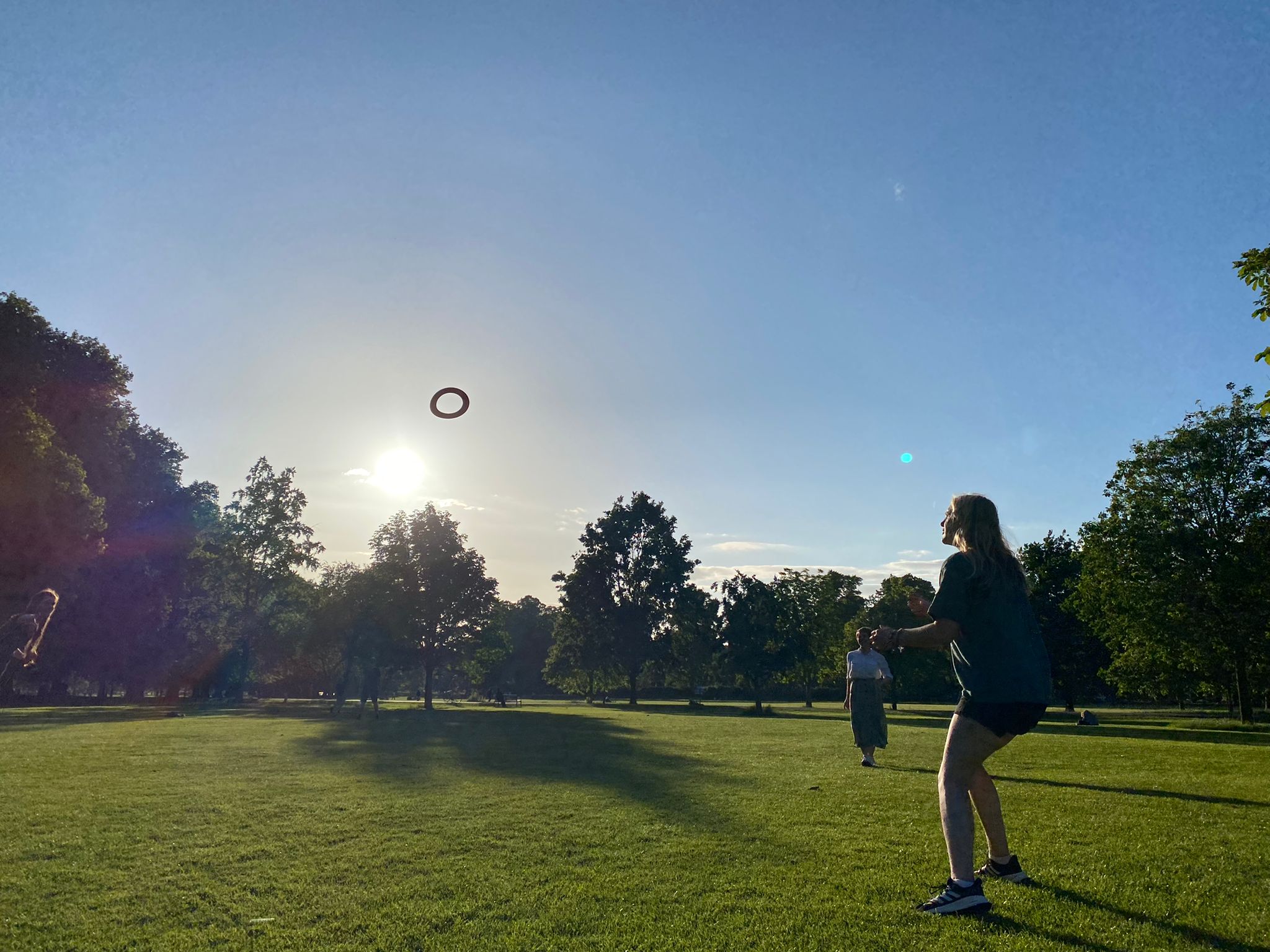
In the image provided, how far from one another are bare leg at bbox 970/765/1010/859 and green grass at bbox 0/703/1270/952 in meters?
0.35

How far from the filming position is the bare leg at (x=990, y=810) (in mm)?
5293

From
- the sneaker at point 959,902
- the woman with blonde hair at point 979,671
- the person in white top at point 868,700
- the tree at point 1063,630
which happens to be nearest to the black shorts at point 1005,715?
the woman with blonde hair at point 979,671

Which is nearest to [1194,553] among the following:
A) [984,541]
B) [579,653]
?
[984,541]

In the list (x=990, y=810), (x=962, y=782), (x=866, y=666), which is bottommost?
(x=990, y=810)

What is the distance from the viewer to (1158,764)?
49.9ft

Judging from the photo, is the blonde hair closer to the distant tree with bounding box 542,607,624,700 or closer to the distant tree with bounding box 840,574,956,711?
the distant tree with bounding box 840,574,956,711

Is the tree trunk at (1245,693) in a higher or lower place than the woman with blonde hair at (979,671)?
lower

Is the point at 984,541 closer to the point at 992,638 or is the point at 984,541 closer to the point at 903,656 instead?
the point at 992,638

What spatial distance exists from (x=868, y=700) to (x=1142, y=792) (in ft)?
16.7

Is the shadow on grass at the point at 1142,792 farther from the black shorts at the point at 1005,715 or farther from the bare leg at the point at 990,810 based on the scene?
the black shorts at the point at 1005,715

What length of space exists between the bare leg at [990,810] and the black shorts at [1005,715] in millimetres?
421

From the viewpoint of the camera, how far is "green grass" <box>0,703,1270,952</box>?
14.5 feet

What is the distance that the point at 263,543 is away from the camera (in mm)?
65438

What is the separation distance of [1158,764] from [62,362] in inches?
1783
